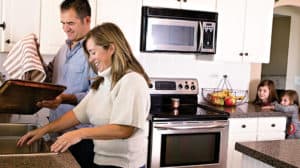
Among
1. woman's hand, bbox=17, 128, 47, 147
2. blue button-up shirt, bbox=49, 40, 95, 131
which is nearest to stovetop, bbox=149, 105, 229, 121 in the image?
blue button-up shirt, bbox=49, 40, 95, 131

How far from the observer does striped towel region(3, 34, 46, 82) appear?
2.03 m

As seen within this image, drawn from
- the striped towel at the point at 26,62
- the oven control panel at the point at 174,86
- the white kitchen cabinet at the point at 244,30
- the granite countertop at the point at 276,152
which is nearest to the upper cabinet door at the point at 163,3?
the white kitchen cabinet at the point at 244,30

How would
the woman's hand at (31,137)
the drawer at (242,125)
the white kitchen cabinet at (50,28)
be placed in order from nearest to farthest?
the woman's hand at (31,137), the white kitchen cabinet at (50,28), the drawer at (242,125)

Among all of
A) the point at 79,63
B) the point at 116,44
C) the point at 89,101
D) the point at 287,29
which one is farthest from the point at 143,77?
the point at 287,29

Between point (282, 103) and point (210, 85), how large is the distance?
2.49 feet

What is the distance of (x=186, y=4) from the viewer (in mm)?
3537

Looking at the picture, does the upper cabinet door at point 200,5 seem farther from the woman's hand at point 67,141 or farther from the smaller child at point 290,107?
the woman's hand at point 67,141

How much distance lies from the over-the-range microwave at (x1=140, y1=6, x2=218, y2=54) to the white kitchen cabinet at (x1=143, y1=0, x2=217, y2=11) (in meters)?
0.05

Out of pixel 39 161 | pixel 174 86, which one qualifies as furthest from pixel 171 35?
pixel 39 161

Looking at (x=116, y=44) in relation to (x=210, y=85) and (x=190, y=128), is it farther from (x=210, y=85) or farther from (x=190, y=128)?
(x=210, y=85)

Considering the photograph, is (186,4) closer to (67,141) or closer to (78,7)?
(78,7)

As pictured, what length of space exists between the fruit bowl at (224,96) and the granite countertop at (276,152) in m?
1.93

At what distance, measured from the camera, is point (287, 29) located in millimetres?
6070

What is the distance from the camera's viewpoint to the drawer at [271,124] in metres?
3.68
